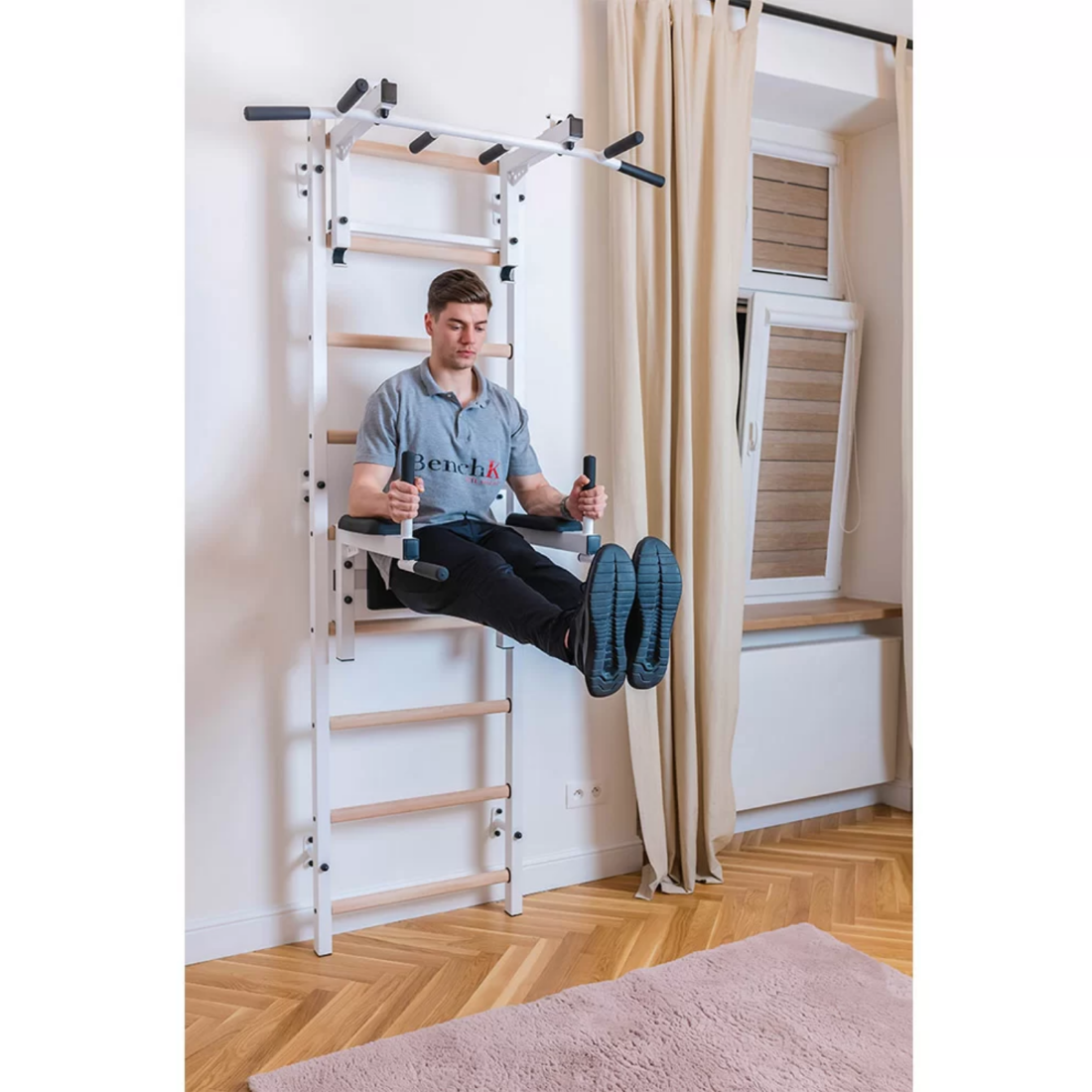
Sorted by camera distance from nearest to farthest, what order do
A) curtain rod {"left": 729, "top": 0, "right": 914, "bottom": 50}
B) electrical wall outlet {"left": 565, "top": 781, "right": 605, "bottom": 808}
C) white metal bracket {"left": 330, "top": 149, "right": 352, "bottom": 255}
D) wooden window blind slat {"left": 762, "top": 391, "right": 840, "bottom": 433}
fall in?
white metal bracket {"left": 330, "top": 149, "right": 352, "bottom": 255} → electrical wall outlet {"left": 565, "top": 781, "right": 605, "bottom": 808} → curtain rod {"left": 729, "top": 0, "right": 914, "bottom": 50} → wooden window blind slat {"left": 762, "top": 391, "right": 840, "bottom": 433}

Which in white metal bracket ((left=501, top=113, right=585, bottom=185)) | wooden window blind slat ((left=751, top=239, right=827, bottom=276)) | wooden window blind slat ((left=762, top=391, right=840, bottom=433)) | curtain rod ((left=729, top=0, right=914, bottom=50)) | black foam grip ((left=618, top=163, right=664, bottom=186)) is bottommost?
wooden window blind slat ((left=762, top=391, right=840, bottom=433))

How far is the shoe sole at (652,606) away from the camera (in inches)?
85.0

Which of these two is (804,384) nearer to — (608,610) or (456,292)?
(456,292)

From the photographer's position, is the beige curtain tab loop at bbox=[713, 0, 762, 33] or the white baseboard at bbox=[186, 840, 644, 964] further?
the beige curtain tab loop at bbox=[713, 0, 762, 33]

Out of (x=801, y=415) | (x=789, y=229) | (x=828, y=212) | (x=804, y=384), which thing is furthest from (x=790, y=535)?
(x=828, y=212)

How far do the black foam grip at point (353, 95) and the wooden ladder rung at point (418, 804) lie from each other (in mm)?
1761

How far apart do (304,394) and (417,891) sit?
141 cm

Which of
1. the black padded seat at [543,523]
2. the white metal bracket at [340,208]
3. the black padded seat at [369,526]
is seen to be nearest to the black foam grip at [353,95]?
the white metal bracket at [340,208]

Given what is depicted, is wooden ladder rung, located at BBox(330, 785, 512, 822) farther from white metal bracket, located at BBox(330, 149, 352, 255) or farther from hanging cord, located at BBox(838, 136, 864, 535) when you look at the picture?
hanging cord, located at BBox(838, 136, 864, 535)

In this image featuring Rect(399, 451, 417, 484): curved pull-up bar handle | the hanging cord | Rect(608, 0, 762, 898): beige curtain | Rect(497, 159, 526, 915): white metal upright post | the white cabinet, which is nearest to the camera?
Rect(399, 451, 417, 484): curved pull-up bar handle

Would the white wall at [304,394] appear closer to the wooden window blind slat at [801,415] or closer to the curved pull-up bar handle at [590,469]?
the curved pull-up bar handle at [590,469]

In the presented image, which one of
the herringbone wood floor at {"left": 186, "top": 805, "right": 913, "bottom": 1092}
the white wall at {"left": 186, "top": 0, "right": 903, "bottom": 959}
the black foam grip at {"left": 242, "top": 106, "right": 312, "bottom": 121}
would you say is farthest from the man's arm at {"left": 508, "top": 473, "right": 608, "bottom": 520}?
the herringbone wood floor at {"left": 186, "top": 805, "right": 913, "bottom": 1092}

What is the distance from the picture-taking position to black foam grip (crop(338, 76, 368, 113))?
88.4 inches

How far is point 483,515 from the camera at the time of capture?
2.75 metres
